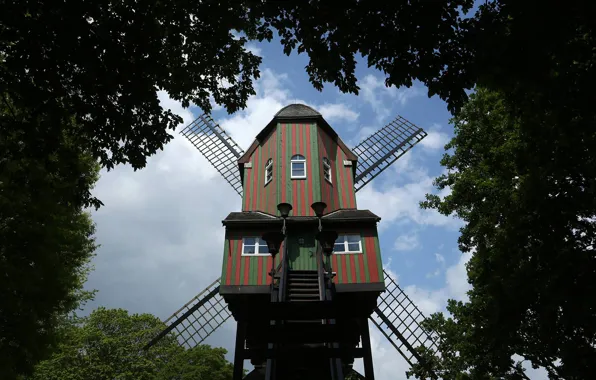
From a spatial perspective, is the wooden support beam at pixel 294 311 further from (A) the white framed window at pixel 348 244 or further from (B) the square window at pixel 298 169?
(B) the square window at pixel 298 169

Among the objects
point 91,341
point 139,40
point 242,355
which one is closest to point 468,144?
point 242,355

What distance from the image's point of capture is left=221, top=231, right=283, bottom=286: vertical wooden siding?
47.6 ft

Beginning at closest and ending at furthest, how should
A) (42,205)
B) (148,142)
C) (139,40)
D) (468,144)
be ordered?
(139,40) < (148,142) < (42,205) < (468,144)

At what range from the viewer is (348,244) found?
50.0 feet

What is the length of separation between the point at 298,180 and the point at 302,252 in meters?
2.90

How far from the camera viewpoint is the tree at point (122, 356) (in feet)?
79.3

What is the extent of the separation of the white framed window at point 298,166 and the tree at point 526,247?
5211 millimetres

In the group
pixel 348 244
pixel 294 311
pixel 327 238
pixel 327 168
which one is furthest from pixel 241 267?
pixel 294 311

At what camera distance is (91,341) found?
25.8 metres

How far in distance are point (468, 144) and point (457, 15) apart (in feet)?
29.0

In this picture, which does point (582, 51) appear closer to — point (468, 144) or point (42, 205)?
point (468, 144)

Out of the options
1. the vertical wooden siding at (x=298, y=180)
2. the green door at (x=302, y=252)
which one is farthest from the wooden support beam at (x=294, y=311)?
the vertical wooden siding at (x=298, y=180)

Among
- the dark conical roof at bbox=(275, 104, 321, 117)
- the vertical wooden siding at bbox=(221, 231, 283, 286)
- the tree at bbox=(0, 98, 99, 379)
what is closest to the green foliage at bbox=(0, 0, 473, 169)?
the tree at bbox=(0, 98, 99, 379)

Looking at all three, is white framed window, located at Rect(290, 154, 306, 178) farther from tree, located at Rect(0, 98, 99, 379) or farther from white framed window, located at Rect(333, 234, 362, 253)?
tree, located at Rect(0, 98, 99, 379)
